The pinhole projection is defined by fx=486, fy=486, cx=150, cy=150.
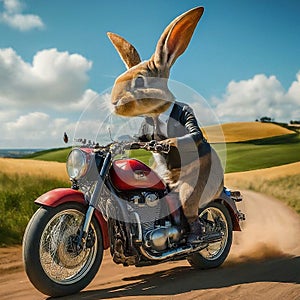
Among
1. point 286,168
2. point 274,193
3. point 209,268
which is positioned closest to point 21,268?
point 209,268

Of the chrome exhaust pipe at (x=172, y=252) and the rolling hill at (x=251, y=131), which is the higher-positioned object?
the rolling hill at (x=251, y=131)

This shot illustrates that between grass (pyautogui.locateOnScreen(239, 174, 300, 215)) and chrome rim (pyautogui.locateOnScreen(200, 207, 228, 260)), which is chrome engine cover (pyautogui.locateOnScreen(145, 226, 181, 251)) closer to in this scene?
chrome rim (pyautogui.locateOnScreen(200, 207, 228, 260))

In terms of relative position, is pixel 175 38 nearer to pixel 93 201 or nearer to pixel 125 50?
pixel 125 50

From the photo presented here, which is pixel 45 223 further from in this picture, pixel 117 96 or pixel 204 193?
pixel 204 193

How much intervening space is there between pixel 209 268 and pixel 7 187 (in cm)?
586

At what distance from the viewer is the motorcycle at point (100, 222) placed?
435 cm

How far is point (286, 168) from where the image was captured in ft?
54.3

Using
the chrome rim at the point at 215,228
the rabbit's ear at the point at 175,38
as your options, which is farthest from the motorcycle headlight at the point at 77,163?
the chrome rim at the point at 215,228

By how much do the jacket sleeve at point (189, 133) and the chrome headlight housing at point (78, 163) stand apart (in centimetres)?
100

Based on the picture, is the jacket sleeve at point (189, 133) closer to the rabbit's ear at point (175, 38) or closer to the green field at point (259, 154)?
the rabbit's ear at point (175, 38)

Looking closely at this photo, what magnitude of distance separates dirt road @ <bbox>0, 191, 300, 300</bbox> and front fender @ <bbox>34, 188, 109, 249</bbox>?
56cm

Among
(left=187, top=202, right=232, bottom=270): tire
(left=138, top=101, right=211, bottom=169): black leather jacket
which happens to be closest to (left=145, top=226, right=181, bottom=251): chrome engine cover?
(left=187, top=202, right=232, bottom=270): tire

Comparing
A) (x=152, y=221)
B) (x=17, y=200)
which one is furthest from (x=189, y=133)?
(x=17, y=200)

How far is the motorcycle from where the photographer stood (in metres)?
4.35
